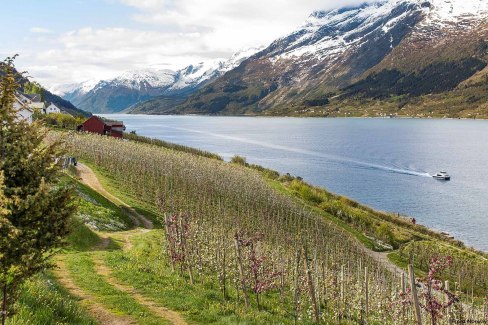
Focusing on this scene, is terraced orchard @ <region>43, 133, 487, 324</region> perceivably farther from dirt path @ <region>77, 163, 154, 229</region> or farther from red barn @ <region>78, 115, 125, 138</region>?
red barn @ <region>78, 115, 125, 138</region>

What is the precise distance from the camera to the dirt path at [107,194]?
204 ft

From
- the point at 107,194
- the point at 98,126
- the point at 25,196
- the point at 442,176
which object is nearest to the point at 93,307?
the point at 25,196

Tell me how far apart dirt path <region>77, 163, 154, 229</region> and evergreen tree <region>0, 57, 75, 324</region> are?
48.1 m

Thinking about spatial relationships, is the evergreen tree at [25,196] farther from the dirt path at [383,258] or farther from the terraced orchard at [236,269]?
the dirt path at [383,258]

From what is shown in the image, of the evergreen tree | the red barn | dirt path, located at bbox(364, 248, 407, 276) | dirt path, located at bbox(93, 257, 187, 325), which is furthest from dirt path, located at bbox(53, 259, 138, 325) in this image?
the red barn

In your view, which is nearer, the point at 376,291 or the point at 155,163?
the point at 376,291

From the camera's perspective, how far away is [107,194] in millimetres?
70188

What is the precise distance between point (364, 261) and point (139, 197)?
38.7 meters

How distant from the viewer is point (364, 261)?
214 ft

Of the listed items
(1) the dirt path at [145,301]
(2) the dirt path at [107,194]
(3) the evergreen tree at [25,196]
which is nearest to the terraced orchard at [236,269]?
(1) the dirt path at [145,301]

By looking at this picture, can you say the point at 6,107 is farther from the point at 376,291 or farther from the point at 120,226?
the point at 120,226

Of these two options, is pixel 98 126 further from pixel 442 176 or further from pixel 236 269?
pixel 236 269

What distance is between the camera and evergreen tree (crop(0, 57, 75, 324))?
11.9m

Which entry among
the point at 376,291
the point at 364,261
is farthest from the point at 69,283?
the point at 364,261
